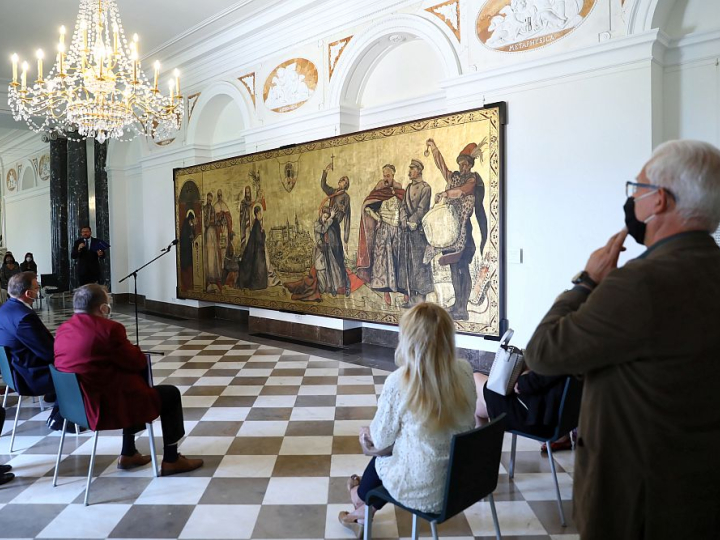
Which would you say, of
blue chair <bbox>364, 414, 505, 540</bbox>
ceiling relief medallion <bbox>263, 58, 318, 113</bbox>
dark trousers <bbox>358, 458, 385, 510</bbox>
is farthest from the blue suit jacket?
ceiling relief medallion <bbox>263, 58, 318, 113</bbox>

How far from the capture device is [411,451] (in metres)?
2.48

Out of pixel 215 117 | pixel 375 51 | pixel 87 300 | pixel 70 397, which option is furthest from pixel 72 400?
pixel 215 117

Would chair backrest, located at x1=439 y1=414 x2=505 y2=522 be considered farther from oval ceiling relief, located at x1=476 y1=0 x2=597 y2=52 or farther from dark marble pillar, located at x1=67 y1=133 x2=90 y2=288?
dark marble pillar, located at x1=67 y1=133 x2=90 y2=288

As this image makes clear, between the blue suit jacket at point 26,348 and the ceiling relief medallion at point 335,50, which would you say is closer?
the blue suit jacket at point 26,348

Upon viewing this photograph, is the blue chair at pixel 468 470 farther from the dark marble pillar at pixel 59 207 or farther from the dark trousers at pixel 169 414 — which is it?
the dark marble pillar at pixel 59 207

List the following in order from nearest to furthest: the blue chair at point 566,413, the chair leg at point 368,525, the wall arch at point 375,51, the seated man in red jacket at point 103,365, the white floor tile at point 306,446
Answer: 1. the chair leg at point 368,525
2. the blue chair at point 566,413
3. the seated man in red jacket at point 103,365
4. the white floor tile at point 306,446
5. the wall arch at point 375,51

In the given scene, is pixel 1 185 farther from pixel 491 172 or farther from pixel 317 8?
pixel 491 172

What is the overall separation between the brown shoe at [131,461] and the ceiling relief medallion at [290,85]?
21.4ft

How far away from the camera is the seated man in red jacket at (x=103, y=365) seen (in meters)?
3.53

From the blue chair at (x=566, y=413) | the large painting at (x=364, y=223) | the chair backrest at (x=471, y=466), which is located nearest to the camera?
the chair backrest at (x=471, y=466)

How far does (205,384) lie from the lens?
255 inches

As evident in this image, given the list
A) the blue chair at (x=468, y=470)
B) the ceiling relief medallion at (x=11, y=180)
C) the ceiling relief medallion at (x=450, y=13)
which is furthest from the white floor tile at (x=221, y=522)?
the ceiling relief medallion at (x=11, y=180)

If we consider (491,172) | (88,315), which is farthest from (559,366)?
(491,172)

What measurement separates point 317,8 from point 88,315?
6.71 meters
